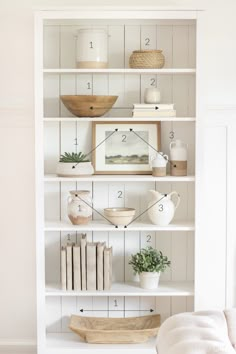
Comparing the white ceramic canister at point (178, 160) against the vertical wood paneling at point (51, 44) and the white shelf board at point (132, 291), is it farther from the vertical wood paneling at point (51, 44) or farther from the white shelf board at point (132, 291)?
the vertical wood paneling at point (51, 44)

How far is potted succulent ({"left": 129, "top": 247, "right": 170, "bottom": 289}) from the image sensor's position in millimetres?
3816

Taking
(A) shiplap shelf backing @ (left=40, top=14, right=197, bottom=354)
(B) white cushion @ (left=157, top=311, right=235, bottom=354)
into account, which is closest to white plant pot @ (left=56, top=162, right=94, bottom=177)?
(A) shiplap shelf backing @ (left=40, top=14, right=197, bottom=354)

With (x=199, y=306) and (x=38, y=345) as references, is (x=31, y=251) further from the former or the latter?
(x=199, y=306)

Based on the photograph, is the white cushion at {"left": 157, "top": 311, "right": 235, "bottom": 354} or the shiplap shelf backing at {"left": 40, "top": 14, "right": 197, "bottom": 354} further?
the shiplap shelf backing at {"left": 40, "top": 14, "right": 197, "bottom": 354}

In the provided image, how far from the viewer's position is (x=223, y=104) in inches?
155

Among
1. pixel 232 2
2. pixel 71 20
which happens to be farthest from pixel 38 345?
pixel 232 2

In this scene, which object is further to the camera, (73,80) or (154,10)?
(73,80)

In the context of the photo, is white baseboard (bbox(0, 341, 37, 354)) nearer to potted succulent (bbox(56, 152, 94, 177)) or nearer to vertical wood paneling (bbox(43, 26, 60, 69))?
potted succulent (bbox(56, 152, 94, 177))

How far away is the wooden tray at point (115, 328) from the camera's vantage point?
3793 mm

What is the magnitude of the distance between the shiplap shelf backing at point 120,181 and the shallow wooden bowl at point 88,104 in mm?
219

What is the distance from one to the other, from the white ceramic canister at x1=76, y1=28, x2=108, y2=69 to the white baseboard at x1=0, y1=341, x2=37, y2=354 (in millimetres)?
1659

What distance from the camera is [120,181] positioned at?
3.90 meters

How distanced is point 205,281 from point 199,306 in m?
0.27

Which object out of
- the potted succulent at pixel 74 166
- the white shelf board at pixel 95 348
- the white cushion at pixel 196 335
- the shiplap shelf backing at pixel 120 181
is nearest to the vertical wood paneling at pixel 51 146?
the shiplap shelf backing at pixel 120 181
